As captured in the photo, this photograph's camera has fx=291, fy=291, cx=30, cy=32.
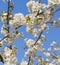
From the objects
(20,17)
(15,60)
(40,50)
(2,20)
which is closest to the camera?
(20,17)

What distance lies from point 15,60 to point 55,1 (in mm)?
1378

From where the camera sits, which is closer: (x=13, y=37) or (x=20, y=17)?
(x=20, y=17)

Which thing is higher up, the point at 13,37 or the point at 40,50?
the point at 13,37

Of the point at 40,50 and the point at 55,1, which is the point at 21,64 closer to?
the point at 55,1

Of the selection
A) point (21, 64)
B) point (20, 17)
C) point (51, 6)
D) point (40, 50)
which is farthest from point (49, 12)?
point (40, 50)

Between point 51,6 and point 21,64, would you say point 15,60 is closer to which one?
point 21,64

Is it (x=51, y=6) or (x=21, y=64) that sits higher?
(x=51, y=6)

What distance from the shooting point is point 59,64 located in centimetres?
627

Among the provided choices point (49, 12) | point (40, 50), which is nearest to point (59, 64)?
point (40, 50)

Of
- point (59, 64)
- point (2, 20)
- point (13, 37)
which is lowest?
point (59, 64)

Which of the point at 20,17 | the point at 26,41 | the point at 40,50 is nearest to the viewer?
the point at 20,17

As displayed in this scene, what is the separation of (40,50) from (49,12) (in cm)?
184

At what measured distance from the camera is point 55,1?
5484 millimetres

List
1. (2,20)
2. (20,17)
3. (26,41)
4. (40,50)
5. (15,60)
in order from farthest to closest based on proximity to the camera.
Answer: (26,41) → (40,50) → (2,20) → (15,60) → (20,17)
